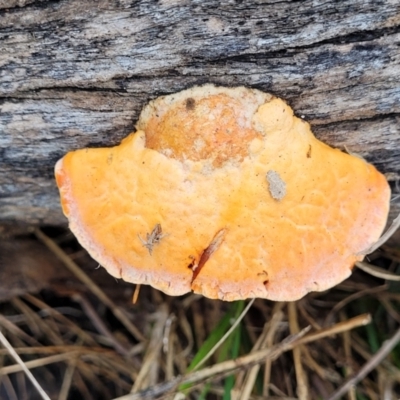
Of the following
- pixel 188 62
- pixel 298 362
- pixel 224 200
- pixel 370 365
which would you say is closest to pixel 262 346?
pixel 298 362

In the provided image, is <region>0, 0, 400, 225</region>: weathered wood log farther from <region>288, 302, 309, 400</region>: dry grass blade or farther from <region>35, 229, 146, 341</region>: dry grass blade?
<region>288, 302, 309, 400</region>: dry grass blade

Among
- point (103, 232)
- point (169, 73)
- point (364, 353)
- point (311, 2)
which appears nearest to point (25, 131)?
point (103, 232)

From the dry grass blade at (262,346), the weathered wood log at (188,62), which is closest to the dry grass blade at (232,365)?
the dry grass blade at (262,346)

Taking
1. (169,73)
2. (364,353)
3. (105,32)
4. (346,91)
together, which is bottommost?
(364,353)

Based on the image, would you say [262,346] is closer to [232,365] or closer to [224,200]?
[232,365]

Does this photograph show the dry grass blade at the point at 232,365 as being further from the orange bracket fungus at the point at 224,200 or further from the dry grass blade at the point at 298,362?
the orange bracket fungus at the point at 224,200

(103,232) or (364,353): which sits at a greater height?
(103,232)

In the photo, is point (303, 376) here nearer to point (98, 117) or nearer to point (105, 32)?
point (98, 117)
